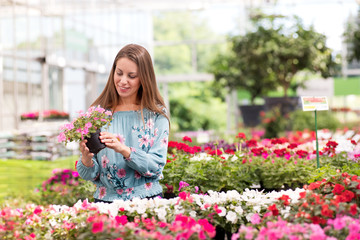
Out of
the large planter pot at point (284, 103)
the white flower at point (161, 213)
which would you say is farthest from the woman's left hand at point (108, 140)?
the large planter pot at point (284, 103)

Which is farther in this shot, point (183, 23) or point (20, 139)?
point (183, 23)

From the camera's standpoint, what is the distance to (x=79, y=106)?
38.0 feet

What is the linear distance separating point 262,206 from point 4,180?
8.58ft

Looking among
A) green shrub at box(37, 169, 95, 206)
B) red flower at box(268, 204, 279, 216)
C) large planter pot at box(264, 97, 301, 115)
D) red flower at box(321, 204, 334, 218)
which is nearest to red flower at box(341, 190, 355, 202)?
red flower at box(321, 204, 334, 218)

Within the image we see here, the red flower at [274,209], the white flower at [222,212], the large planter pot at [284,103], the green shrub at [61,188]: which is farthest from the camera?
the large planter pot at [284,103]

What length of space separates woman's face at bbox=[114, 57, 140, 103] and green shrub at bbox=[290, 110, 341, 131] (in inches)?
226

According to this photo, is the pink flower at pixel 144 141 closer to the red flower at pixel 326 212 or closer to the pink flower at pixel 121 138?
the pink flower at pixel 121 138

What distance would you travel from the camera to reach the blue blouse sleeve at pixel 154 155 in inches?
Result: 78.2

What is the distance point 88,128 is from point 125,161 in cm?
21

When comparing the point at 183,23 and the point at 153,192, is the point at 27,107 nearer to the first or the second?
the point at 153,192

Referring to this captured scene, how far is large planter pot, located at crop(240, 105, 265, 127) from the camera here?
913 centimetres

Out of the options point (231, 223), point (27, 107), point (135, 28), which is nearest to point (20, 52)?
point (27, 107)

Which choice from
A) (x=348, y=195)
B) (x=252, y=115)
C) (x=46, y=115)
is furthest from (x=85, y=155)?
(x=252, y=115)

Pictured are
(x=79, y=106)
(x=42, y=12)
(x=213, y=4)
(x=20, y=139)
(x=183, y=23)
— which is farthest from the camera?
(x=183, y=23)
